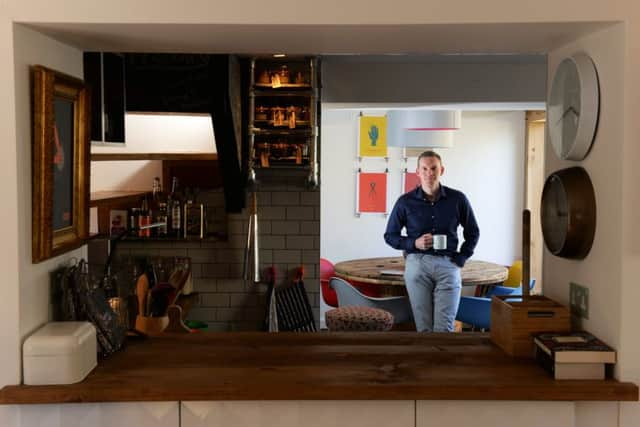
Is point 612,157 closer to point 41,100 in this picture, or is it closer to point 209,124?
point 41,100

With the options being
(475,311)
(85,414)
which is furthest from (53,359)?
(475,311)

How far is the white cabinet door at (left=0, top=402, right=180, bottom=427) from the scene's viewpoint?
2.25 m

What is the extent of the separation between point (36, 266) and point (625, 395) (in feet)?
5.79

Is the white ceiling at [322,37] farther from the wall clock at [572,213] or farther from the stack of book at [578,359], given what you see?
the stack of book at [578,359]

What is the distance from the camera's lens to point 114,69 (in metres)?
4.98

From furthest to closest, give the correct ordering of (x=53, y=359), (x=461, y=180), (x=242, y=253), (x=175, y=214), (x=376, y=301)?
(x=461, y=180) < (x=376, y=301) < (x=242, y=253) < (x=175, y=214) < (x=53, y=359)

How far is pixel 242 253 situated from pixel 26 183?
149 inches

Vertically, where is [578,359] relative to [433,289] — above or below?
above

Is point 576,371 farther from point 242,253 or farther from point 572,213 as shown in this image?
point 242,253

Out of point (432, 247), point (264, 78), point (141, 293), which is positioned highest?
point (264, 78)

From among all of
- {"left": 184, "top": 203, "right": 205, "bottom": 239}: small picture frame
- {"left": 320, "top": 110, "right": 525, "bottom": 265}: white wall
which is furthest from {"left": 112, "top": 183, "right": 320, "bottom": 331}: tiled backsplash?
{"left": 320, "top": 110, "right": 525, "bottom": 265}: white wall

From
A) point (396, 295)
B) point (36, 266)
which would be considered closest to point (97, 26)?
point (36, 266)

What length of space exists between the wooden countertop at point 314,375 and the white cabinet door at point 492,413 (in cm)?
6

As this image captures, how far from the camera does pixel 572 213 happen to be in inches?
96.8
